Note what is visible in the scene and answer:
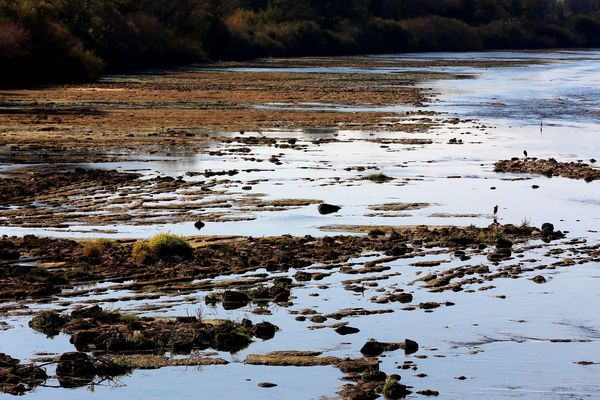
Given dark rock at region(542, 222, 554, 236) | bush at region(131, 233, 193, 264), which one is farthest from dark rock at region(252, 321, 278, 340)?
dark rock at region(542, 222, 554, 236)

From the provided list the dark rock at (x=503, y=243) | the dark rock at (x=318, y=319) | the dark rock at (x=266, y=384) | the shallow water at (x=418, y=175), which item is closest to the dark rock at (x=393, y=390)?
the dark rock at (x=266, y=384)

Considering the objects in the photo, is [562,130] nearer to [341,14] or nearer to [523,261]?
[523,261]

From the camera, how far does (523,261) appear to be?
19438 millimetres

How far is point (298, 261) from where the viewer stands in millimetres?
18922

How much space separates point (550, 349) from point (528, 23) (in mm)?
148825

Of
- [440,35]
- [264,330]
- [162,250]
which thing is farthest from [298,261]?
[440,35]

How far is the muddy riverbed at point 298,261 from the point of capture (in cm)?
1347

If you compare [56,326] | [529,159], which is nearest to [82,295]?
[56,326]

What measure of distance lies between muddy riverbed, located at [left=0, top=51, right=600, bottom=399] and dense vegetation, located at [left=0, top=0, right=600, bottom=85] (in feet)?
89.4

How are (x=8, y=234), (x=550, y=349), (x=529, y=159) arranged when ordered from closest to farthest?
(x=550, y=349) → (x=8, y=234) → (x=529, y=159)

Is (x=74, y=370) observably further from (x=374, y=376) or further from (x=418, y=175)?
(x=418, y=175)

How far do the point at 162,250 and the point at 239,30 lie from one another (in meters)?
95.4

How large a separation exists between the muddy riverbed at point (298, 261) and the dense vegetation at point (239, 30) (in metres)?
27.3

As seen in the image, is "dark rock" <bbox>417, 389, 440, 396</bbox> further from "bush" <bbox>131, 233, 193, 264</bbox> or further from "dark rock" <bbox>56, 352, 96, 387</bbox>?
"bush" <bbox>131, 233, 193, 264</bbox>
